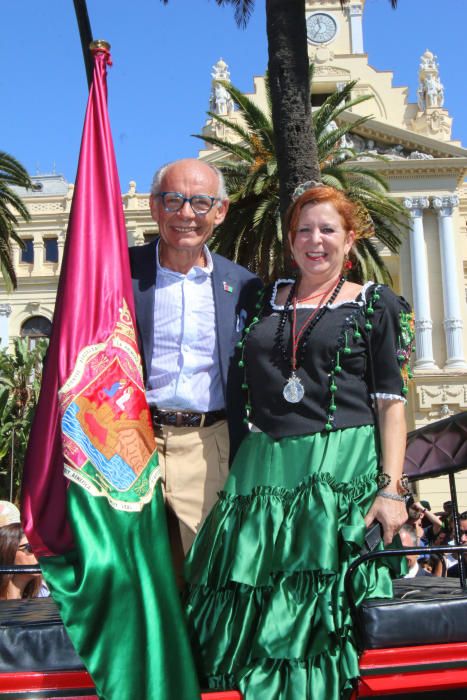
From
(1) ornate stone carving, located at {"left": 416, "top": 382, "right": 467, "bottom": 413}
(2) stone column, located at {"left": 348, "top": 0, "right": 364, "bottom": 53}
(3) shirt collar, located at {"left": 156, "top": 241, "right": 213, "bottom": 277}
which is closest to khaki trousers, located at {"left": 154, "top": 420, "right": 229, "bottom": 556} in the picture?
(3) shirt collar, located at {"left": 156, "top": 241, "right": 213, "bottom": 277}

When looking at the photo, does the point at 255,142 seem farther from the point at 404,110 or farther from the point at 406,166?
the point at 404,110

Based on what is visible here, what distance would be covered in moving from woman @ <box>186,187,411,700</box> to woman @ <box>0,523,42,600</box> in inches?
121

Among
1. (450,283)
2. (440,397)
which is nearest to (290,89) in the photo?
(440,397)

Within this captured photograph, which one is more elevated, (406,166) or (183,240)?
(406,166)

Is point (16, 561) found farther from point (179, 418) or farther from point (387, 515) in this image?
point (387, 515)

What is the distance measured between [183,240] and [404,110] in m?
41.3

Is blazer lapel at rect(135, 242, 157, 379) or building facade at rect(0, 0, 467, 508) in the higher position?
building facade at rect(0, 0, 467, 508)

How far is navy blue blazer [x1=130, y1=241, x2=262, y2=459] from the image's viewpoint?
3.77 m

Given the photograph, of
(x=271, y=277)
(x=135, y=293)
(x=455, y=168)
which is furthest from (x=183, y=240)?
(x=455, y=168)

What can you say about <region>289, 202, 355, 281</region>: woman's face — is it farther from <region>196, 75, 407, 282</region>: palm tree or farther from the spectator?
<region>196, 75, 407, 282</region>: palm tree

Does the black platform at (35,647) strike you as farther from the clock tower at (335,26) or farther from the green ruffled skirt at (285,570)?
the clock tower at (335,26)

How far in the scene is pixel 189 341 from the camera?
3.91m

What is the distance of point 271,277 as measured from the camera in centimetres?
1920

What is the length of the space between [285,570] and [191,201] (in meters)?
1.73
